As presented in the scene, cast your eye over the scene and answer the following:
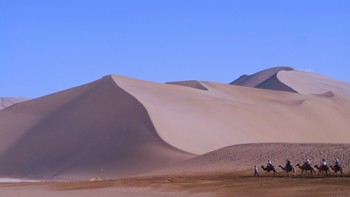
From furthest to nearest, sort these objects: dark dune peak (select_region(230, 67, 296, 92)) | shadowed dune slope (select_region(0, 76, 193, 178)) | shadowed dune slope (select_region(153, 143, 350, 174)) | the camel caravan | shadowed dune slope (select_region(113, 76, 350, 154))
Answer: dark dune peak (select_region(230, 67, 296, 92)) < shadowed dune slope (select_region(113, 76, 350, 154)) < shadowed dune slope (select_region(0, 76, 193, 178)) < shadowed dune slope (select_region(153, 143, 350, 174)) < the camel caravan

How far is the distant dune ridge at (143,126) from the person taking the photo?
2569 inches

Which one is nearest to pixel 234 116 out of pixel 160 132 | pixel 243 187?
pixel 160 132

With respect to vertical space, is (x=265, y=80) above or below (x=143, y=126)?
above

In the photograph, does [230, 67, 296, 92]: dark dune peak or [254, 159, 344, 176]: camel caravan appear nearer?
[254, 159, 344, 176]: camel caravan

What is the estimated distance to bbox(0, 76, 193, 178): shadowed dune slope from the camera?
208 ft

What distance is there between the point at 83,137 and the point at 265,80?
82.0 m

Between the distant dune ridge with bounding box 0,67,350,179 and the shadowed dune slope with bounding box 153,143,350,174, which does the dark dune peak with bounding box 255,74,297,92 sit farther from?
the shadowed dune slope with bounding box 153,143,350,174

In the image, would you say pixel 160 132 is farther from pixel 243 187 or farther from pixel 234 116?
pixel 243 187

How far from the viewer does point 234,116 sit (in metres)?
81.6

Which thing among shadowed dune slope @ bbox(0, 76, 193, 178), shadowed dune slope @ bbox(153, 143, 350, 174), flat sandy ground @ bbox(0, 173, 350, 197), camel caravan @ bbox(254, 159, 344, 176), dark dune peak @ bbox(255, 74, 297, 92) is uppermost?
dark dune peak @ bbox(255, 74, 297, 92)

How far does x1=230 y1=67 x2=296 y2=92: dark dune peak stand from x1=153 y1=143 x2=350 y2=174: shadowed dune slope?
7904 centimetres

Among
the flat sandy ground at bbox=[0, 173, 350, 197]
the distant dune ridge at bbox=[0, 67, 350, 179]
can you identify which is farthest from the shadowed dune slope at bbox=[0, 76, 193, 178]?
the flat sandy ground at bbox=[0, 173, 350, 197]

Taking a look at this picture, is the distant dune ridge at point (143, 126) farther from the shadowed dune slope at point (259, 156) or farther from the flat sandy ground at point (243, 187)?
the flat sandy ground at point (243, 187)

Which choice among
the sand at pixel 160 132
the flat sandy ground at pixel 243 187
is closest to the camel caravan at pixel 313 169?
the flat sandy ground at pixel 243 187
